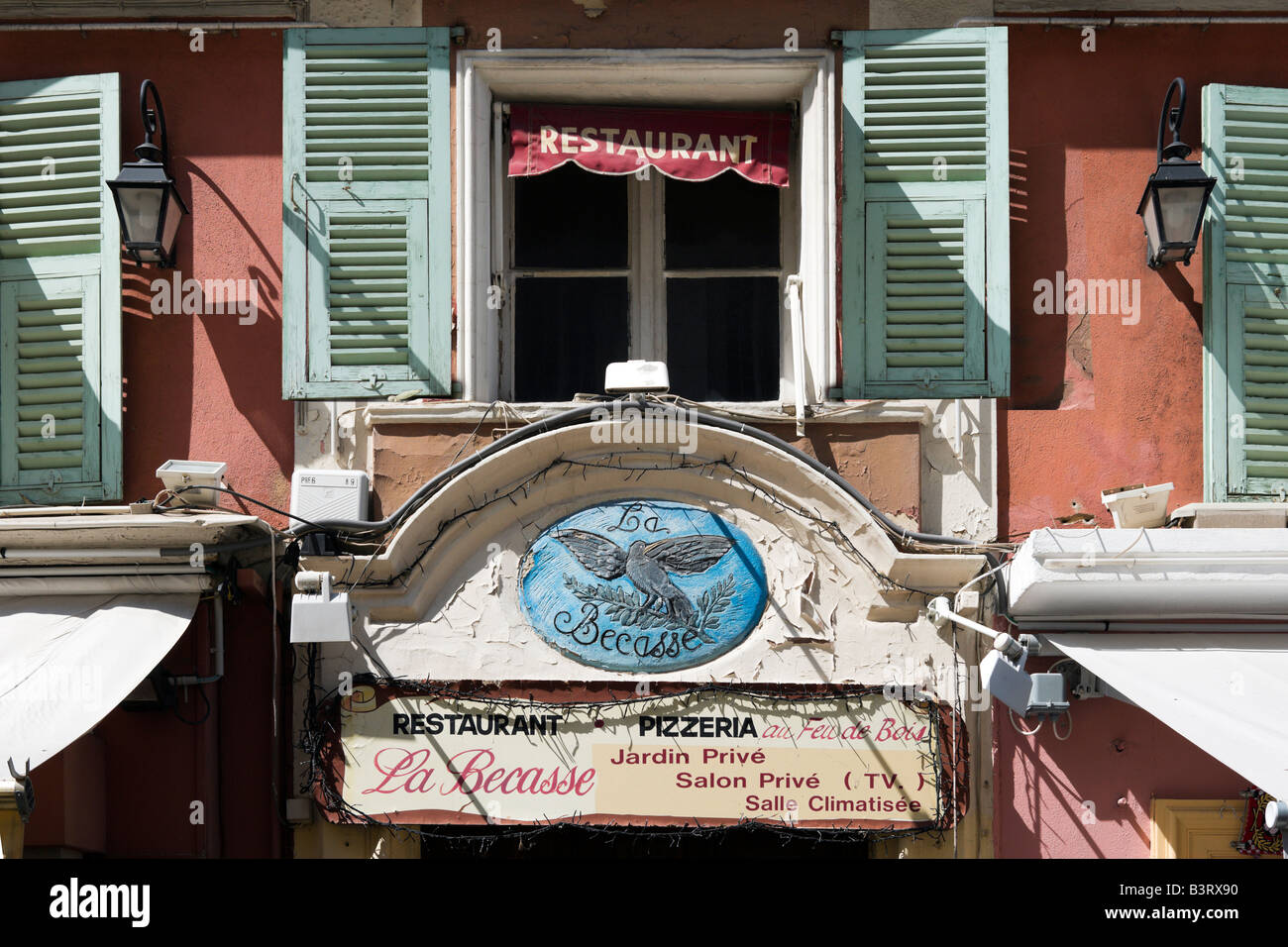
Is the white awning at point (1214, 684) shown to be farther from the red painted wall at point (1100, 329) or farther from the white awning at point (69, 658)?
the white awning at point (69, 658)

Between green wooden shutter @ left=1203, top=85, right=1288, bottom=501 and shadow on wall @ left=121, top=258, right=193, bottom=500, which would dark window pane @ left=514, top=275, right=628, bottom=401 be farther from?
green wooden shutter @ left=1203, top=85, right=1288, bottom=501

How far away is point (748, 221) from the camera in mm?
7020

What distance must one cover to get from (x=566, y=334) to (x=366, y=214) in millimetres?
1112

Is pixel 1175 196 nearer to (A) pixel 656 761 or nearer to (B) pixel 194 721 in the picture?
(A) pixel 656 761

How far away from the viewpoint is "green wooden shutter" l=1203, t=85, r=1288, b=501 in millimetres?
6441

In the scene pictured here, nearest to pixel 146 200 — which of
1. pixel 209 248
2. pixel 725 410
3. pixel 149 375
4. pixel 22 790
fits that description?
pixel 209 248

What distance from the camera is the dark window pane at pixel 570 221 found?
6988 mm

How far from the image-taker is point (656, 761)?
238 inches

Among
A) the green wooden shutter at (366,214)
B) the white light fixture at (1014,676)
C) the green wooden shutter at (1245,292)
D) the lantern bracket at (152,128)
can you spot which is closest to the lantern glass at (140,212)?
the lantern bracket at (152,128)

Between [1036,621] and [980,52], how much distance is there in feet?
8.87

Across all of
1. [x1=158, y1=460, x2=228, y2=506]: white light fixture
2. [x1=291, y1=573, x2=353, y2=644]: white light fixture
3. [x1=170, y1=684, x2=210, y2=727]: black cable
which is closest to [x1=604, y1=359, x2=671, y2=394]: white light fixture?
[x1=291, y1=573, x2=353, y2=644]: white light fixture

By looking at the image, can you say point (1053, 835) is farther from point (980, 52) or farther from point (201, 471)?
point (201, 471)

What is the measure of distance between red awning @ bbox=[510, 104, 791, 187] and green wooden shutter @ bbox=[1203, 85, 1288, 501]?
2.02 metres

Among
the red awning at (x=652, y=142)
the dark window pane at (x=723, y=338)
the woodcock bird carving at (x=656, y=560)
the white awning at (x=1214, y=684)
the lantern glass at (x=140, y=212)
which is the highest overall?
the red awning at (x=652, y=142)
